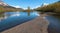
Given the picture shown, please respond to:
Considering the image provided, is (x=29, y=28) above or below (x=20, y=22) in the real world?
above

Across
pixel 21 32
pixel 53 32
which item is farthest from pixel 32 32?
pixel 53 32

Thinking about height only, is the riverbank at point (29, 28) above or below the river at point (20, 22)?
above

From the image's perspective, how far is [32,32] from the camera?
37.2 ft

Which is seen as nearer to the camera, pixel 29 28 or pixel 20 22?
pixel 29 28

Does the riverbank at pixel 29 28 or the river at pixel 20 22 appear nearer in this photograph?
the riverbank at pixel 29 28

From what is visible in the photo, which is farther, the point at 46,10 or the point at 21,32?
the point at 46,10

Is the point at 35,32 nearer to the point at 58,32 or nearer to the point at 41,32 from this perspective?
the point at 41,32

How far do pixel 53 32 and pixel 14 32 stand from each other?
4.02 meters

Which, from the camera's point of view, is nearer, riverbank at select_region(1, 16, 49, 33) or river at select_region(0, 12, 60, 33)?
riverbank at select_region(1, 16, 49, 33)

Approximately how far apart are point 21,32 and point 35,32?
137 centimetres

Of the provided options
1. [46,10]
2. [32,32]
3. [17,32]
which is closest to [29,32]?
[32,32]

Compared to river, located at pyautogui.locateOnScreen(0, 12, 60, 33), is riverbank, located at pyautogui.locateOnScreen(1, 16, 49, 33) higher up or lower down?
higher up

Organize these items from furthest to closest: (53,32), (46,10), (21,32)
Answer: (46,10) → (53,32) → (21,32)

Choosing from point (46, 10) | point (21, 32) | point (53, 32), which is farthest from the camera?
point (46, 10)
